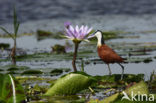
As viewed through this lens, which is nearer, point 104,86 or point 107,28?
point 104,86

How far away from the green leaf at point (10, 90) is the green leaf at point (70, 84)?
81 centimetres

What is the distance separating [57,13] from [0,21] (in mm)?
2539

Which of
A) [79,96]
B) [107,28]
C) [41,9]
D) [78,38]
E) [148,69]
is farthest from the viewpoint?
[41,9]

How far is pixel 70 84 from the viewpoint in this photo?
3797 millimetres

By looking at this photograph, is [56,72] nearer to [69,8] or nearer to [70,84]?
[70,84]

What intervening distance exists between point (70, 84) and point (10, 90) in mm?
897

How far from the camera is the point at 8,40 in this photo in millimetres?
10070

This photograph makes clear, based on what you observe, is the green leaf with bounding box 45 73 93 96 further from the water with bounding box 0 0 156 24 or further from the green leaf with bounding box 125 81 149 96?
the water with bounding box 0 0 156 24

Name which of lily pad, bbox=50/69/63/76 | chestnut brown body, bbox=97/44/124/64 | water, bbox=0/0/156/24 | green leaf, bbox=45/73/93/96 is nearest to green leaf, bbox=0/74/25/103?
green leaf, bbox=45/73/93/96

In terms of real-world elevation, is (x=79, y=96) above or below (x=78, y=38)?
below

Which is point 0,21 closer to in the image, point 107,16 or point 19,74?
point 107,16

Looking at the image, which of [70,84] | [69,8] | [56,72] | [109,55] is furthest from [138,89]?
[69,8]

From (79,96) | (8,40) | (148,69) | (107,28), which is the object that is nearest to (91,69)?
(148,69)

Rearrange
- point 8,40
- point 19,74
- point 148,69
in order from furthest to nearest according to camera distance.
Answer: point 8,40
point 148,69
point 19,74
